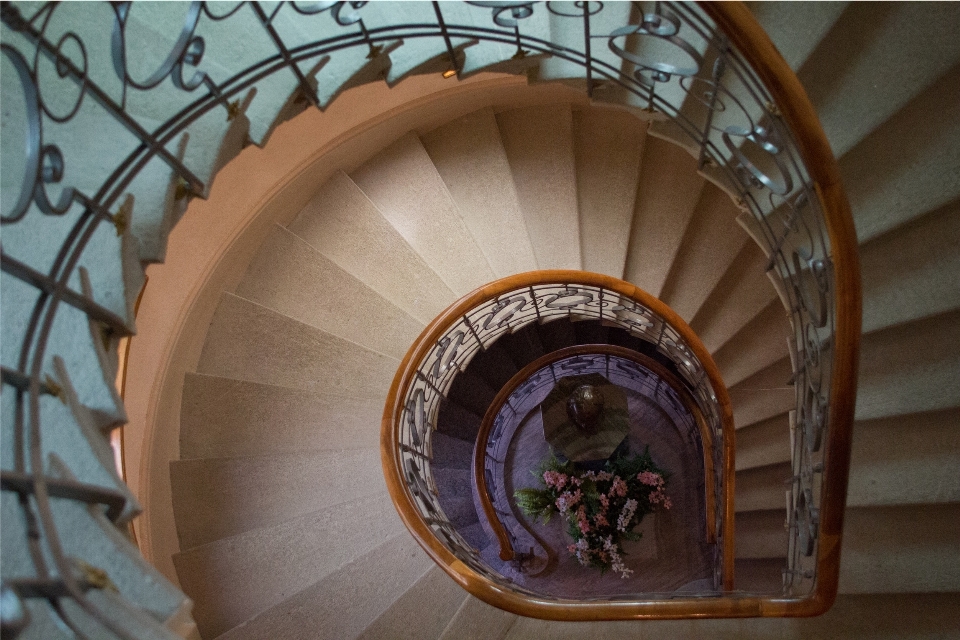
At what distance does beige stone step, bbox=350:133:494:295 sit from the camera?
487 cm

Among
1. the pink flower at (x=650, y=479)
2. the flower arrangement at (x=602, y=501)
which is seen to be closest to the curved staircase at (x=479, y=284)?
the pink flower at (x=650, y=479)

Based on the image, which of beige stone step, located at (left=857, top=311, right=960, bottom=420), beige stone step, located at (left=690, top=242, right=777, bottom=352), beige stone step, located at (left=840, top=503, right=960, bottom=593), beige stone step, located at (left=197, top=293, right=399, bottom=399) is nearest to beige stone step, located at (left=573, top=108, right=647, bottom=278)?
beige stone step, located at (left=690, top=242, right=777, bottom=352)

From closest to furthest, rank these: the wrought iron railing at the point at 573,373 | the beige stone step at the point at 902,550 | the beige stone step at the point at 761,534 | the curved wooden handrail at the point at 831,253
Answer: the curved wooden handrail at the point at 831,253
the beige stone step at the point at 902,550
the beige stone step at the point at 761,534
the wrought iron railing at the point at 573,373

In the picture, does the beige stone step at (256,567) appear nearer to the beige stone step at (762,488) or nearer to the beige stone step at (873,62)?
the beige stone step at (762,488)

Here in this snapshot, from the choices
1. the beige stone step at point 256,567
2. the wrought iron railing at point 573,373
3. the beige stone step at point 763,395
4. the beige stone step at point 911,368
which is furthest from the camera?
the wrought iron railing at point 573,373

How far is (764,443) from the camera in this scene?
17.3ft

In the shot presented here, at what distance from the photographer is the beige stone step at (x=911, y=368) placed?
116 inches

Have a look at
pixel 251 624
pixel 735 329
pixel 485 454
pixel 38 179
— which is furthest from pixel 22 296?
pixel 485 454

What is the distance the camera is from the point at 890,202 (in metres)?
2.83

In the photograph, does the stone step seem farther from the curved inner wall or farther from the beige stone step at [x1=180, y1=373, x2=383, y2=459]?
the curved inner wall

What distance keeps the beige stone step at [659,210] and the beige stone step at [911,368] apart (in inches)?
70.2

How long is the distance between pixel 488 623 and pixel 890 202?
2.90m

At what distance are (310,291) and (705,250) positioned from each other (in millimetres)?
2790

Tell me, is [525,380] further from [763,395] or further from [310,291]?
[310,291]
